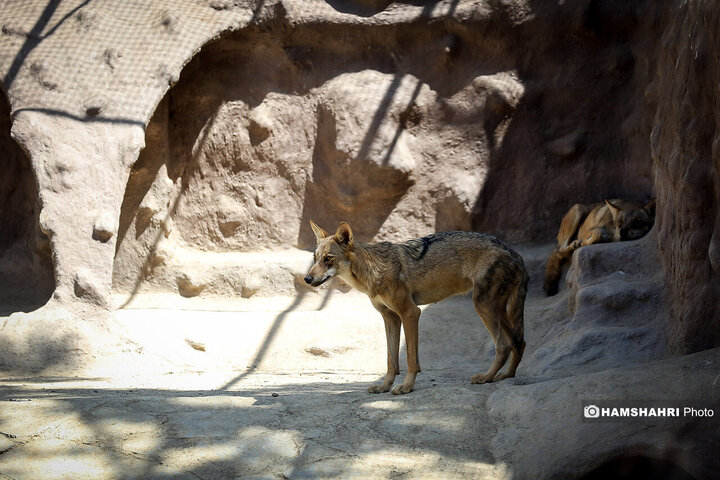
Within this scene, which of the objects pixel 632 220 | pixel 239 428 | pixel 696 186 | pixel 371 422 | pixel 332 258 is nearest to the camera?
pixel 239 428

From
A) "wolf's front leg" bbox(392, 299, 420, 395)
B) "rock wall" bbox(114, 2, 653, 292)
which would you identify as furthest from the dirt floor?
"rock wall" bbox(114, 2, 653, 292)

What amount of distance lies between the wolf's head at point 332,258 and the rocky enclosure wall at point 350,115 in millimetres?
4934

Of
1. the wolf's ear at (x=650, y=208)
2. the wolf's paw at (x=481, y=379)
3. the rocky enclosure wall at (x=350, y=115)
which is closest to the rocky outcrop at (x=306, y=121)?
the rocky enclosure wall at (x=350, y=115)

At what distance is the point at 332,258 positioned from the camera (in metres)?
5.94

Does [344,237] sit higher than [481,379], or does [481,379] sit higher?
[344,237]

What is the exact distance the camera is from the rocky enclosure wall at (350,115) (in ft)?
34.2

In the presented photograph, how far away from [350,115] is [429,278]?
563 centimetres

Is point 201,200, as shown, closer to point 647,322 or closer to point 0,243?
→ point 0,243

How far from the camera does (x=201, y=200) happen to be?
458 inches

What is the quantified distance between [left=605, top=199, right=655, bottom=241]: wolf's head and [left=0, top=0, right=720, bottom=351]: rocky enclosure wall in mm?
1046

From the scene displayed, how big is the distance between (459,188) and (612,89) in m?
2.86

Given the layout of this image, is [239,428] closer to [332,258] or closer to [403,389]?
[403,389]

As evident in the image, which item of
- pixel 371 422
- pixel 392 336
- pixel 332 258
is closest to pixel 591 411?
pixel 371 422

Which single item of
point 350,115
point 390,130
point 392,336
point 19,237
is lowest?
point 19,237
